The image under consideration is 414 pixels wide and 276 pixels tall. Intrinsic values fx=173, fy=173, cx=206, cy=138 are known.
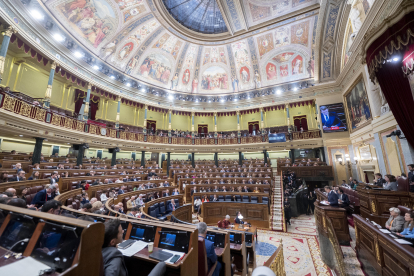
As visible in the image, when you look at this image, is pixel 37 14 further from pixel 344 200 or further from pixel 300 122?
pixel 300 122

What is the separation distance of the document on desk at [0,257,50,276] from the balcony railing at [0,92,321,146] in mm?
8967

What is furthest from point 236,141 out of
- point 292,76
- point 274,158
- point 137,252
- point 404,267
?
point 137,252

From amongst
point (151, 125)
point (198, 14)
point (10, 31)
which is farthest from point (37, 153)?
point (198, 14)

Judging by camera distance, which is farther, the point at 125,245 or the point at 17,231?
the point at 125,245

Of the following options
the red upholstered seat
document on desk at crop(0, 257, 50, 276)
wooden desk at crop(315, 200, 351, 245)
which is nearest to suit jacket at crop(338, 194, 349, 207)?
wooden desk at crop(315, 200, 351, 245)

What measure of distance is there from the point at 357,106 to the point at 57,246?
568 inches

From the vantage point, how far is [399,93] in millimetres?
5438

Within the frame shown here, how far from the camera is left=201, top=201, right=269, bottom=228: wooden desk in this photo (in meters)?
7.77

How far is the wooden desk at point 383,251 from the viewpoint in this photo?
266cm

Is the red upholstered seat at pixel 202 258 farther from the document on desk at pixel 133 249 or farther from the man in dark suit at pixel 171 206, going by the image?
the man in dark suit at pixel 171 206

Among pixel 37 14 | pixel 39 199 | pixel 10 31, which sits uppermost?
pixel 37 14

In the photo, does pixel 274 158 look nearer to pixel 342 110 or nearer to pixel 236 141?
pixel 236 141

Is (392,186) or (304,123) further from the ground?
(304,123)

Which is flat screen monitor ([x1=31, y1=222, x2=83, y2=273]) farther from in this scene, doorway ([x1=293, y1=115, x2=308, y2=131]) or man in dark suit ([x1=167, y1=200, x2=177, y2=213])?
doorway ([x1=293, y1=115, x2=308, y2=131])
